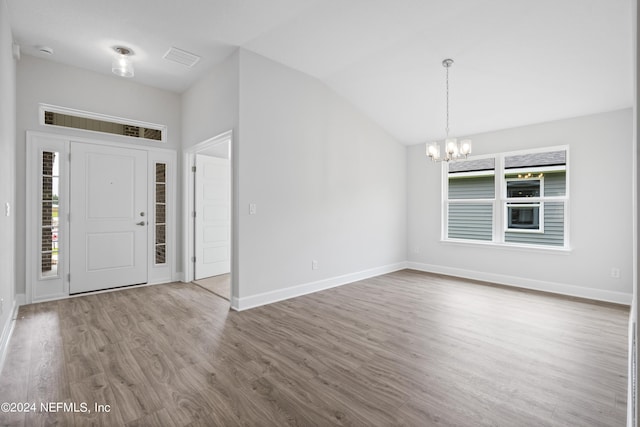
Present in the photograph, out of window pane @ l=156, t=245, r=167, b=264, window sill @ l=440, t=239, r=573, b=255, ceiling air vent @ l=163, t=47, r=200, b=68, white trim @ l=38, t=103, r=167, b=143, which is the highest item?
ceiling air vent @ l=163, t=47, r=200, b=68

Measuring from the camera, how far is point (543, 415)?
1.81 metres

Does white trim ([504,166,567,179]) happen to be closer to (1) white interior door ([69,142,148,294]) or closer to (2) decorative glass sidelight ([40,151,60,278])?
(1) white interior door ([69,142,148,294])

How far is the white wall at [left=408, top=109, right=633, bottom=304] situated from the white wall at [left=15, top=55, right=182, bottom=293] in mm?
5316

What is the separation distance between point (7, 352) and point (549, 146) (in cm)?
674

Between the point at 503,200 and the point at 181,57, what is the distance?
528 centimetres

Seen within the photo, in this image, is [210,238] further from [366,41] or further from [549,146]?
[549,146]

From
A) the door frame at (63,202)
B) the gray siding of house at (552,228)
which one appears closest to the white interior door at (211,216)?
the door frame at (63,202)

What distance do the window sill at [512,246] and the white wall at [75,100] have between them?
4.83m

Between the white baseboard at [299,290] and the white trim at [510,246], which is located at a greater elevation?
the white trim at [510,246]

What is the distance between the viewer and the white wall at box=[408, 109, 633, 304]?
4047mm

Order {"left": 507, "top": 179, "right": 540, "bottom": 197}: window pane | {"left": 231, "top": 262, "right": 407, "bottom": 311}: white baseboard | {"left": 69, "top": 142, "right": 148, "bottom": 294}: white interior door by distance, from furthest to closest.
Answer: {"left": 507, "top": 179, "right": 540, "bottom": 197}: window pane, {"left": 69, "top": 142, "right": 148, "bottom": 294}: white interior door, {"left": 231, "top": 262, "right": 407, "bottom": 311}: white baseboard

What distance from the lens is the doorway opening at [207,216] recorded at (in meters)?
4.96

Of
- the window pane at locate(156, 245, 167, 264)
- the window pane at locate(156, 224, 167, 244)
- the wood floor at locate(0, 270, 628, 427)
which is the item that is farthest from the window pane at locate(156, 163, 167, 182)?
the wood floor at locate(0, 270, 628, 427)

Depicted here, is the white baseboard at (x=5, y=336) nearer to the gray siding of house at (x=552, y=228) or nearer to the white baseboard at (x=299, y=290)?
the white baseboard at (x=299, y=290)
